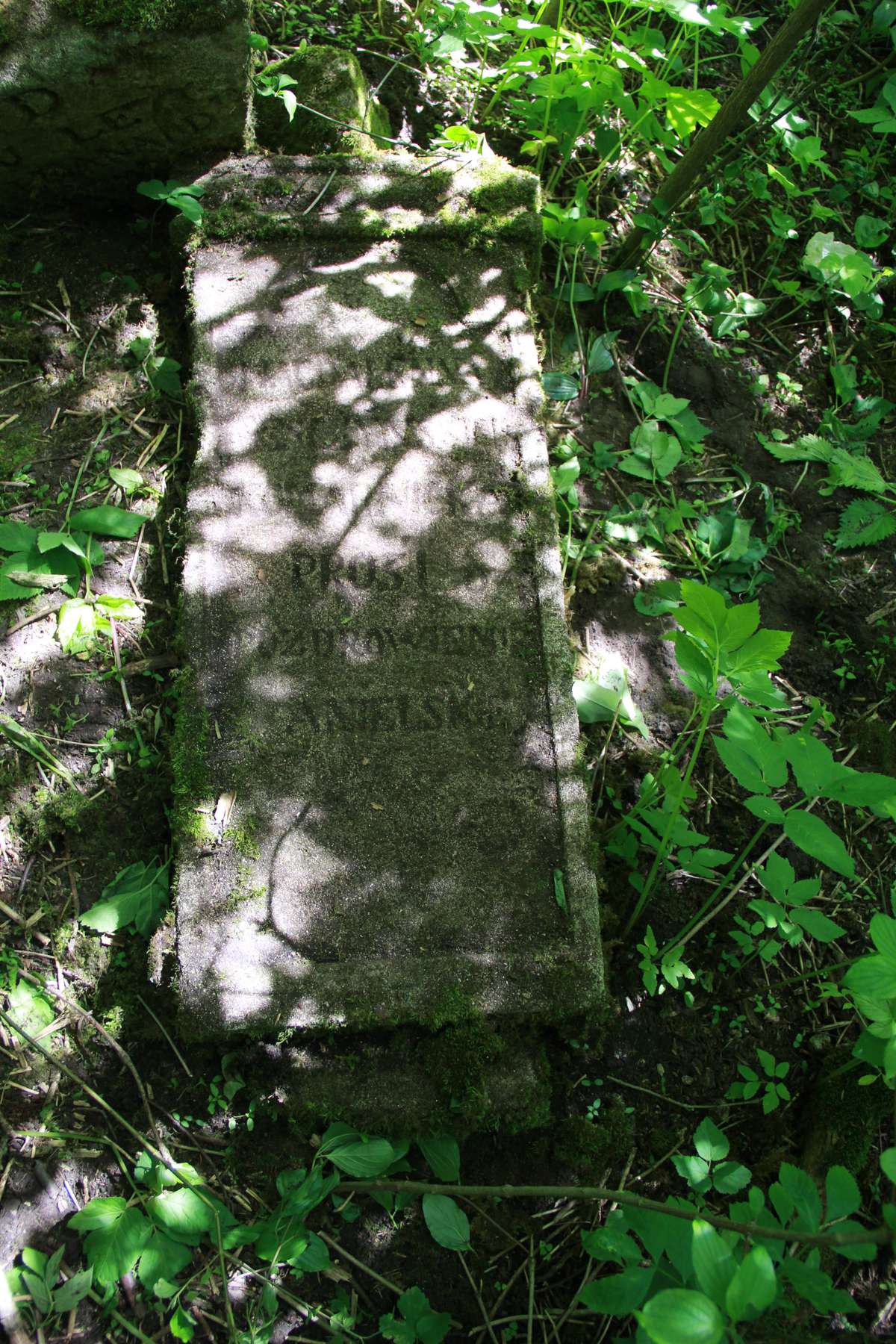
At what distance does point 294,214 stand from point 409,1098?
2539 mm

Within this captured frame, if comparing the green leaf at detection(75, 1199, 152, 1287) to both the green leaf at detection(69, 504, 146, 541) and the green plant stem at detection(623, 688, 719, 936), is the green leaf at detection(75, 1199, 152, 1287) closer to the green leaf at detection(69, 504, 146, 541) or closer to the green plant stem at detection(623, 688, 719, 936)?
the green plant stem at detection(623, 688, 719, 936)

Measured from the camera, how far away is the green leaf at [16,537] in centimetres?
255

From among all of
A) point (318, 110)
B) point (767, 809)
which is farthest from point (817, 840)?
point (318, 110)

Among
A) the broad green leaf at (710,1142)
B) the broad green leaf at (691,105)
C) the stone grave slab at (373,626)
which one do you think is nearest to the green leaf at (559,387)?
the stone grave slab at (373,626)

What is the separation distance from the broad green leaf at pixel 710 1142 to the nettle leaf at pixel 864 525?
1937mm

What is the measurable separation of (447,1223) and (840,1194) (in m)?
0.85

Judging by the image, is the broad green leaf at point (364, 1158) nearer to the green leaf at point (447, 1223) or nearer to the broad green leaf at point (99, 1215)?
the green leaf at point (447, 1223)

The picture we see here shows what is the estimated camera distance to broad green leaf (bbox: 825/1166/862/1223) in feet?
5.55

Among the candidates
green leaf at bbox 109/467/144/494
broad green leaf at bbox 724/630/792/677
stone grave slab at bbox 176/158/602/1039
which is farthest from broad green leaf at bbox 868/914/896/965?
green leaf at bbox 109/467/144/494

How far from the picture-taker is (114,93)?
2.77m

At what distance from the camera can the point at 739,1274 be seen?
1402mm

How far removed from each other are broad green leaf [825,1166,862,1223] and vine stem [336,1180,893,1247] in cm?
4

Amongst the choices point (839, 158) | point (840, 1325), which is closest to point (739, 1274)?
point (840, 1325)

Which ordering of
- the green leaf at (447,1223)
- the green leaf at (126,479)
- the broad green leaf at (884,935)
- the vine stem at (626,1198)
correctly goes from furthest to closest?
the green leaf at (126,479) → the green leaf at (447,1223) → the broad green leaf at (884,935) → the vine stem at (626,1198)
